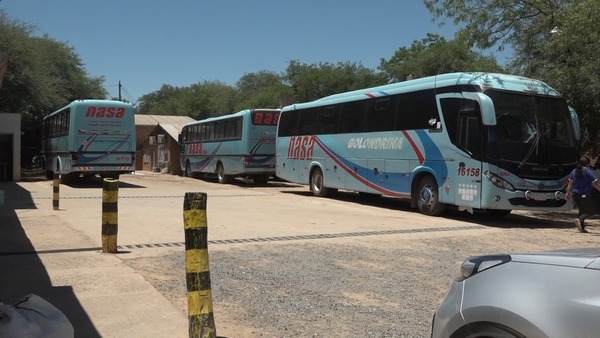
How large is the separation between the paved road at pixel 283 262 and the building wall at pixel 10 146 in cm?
1292

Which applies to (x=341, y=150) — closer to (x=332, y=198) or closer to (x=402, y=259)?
(x=332, y=198)

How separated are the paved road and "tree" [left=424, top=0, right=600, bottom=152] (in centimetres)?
373

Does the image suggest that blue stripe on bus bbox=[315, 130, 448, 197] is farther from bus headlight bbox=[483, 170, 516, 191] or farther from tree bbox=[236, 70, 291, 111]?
tree bbox=[236, 70, 291, 111]

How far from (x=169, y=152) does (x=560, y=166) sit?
3133 centimetres

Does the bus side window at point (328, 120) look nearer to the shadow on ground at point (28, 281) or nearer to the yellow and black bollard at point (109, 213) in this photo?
the shadow on ground at point (28, 281)

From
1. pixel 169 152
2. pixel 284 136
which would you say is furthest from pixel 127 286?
pixel 169 152

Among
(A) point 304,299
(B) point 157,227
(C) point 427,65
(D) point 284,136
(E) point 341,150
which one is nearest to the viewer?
(A) point 304,299

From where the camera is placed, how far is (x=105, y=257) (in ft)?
26.1

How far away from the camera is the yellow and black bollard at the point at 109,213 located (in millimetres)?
8109

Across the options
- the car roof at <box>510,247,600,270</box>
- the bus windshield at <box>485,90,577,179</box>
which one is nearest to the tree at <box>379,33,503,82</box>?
the bus windshield at <box>485,90,577,179</box>

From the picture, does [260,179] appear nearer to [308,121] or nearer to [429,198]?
[308,121]

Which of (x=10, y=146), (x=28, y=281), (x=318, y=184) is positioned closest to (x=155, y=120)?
(x=10, y=146)

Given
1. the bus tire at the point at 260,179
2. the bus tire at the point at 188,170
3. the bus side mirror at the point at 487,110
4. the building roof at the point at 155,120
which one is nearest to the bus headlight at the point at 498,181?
the bus side mirror at the point at 487,110

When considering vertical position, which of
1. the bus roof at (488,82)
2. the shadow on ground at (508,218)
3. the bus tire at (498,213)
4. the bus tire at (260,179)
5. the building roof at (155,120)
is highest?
the building roof at (155,120)
